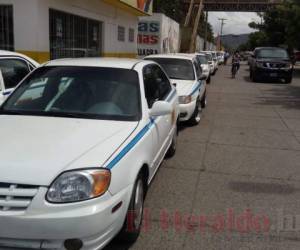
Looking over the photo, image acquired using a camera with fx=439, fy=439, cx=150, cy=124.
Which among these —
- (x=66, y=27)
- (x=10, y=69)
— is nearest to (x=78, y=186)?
(x=10, y=69)

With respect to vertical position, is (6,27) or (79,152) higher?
(6,27)

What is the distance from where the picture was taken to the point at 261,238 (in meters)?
4.23

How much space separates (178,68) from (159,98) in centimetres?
516

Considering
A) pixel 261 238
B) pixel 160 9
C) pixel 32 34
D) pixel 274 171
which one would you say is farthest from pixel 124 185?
pixel 160 9

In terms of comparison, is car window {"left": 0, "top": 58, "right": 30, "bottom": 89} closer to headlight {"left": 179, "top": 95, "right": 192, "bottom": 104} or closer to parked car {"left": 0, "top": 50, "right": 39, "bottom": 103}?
parked car {"left": 0, "top": 50, "right": 39, "bottom": 103}

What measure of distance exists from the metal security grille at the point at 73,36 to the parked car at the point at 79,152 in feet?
27.3

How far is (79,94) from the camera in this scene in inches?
187

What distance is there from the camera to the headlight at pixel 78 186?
3.18m

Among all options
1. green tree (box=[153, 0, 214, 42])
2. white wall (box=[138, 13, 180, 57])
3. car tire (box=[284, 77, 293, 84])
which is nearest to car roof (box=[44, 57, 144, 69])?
car tire (box=[284, 77, 293, 84])

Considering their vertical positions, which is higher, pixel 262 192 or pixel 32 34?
pixel 32 34

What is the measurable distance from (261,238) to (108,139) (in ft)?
5.81

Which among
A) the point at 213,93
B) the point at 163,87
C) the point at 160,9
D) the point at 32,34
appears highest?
the point at 160,9

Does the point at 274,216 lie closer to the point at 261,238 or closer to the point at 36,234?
the point at 261,238

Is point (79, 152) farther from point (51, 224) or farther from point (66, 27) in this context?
point (66, 27)
